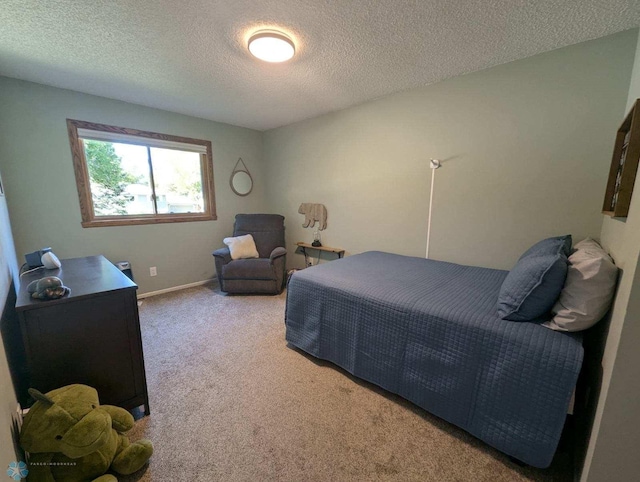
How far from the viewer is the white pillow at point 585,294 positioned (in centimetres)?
106

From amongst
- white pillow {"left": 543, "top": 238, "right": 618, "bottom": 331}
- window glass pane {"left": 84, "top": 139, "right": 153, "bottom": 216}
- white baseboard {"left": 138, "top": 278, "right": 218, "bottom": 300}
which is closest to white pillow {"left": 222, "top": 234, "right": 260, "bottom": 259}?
white baseboard {"left": 138, "top": 278, "right": 218, "bottom": 300}

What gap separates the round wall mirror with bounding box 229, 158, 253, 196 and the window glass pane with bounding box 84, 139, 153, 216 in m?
1.15

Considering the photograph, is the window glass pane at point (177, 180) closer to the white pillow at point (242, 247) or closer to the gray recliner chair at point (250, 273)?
the white pillow at point (242, 247)

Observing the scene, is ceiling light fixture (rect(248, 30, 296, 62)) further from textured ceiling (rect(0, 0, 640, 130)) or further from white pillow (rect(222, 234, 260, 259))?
white pillow (rect(222, 234, 260, 259))

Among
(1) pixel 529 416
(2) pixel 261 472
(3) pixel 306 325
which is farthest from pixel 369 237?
(2) pixel 261 472

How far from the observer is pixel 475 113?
7.38 ft

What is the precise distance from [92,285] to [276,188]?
3107 mm

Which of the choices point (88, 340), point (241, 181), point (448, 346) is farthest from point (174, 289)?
point (448, 346)

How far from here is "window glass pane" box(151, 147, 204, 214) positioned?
337cm

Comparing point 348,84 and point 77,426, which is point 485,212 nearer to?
point 348,84

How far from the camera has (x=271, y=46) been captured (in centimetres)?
175

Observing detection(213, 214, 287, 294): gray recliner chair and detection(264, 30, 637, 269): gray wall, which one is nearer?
detection(264, 30, 637, 269): gray wall

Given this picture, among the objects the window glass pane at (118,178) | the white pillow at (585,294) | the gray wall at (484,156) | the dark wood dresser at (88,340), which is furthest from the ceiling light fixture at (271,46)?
the window glass pane at (118,178)

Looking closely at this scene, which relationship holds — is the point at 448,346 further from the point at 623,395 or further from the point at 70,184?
the point at 70,184
